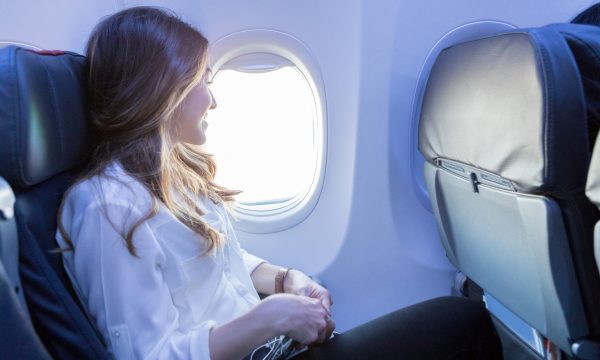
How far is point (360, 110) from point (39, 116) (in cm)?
132

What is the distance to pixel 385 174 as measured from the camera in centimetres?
214

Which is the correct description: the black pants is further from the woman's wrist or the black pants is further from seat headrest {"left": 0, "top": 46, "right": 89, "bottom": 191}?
seat headrest {"left": 0, "top": 46, "right": 89, "bottom": 191}

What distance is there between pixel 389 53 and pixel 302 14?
0.37 metres

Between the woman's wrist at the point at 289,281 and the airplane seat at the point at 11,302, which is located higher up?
the airplane seat at the point at 11,302

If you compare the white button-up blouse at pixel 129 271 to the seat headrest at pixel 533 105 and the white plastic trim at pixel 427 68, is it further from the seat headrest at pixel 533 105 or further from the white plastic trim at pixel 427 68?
the white plastic trim at pixel 427 68

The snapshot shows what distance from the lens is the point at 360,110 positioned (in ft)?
6.68

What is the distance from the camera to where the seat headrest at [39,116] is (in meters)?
0.87

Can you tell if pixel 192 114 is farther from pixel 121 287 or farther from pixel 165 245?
pixel 121 287

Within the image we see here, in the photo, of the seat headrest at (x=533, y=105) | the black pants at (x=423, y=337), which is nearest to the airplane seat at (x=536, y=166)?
the seat headrest at (x=533, y=105)

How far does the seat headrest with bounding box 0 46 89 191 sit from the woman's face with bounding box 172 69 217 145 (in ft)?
0.76

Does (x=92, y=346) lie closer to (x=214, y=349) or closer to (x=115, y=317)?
(x=115, y=317)

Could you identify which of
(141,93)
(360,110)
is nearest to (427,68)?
(360,110)

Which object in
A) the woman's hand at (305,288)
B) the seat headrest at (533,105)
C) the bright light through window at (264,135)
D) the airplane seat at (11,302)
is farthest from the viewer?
the bright light through window at (264,135)

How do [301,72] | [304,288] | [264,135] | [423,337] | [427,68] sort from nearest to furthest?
[423,337], [304,288], [427,68], [301,72], [264,135]
